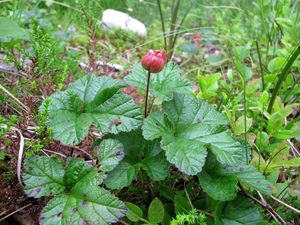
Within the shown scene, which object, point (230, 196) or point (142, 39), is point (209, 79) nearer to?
point (230, 196)

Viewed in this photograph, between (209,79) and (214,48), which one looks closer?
(209,79)

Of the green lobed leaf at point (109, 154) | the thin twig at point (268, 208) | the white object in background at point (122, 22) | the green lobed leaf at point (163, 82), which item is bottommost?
the white object in background at point (122, 22)

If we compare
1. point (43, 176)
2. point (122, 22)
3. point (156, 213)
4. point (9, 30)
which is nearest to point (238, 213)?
point (156, 213)

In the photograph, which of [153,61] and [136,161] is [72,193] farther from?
[153,61]

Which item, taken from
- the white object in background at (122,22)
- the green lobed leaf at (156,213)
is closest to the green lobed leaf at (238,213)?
the green lobed leaf at (156,213)

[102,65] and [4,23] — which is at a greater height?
[4,23]

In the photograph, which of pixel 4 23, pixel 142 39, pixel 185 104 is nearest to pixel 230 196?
pixel 185 104

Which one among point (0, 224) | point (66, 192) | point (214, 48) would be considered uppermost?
point (66, 192)

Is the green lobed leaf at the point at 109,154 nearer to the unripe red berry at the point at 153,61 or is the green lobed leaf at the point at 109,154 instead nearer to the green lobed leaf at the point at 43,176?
the green lobed leaf at the point at 43,176
